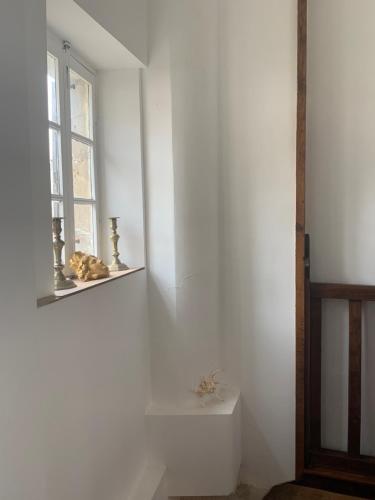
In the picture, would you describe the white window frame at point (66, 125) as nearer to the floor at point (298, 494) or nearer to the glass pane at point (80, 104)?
the glass pane at point (80, 104)

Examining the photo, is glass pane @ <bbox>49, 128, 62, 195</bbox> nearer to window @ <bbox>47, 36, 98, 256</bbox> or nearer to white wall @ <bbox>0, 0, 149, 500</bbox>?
window @ <bbox>47, 36, 98, 256</bbox>

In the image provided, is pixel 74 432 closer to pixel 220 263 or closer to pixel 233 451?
pixel 233 451

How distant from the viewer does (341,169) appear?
6.82 ft

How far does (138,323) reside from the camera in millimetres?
1993

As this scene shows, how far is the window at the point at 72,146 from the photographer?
5.55 ft

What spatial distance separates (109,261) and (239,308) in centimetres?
69

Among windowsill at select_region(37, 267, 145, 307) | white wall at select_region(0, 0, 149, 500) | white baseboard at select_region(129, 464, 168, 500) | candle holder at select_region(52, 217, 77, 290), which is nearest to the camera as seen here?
white wall at select_region(0, 0, 149, 500)

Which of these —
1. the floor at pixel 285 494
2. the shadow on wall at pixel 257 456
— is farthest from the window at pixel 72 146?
the floor at pixel 285 494

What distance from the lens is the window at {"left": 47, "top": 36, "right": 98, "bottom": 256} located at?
1.69 meters

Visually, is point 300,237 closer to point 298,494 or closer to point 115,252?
point 115,252

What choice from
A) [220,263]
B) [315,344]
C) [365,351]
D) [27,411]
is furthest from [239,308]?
[27,411]

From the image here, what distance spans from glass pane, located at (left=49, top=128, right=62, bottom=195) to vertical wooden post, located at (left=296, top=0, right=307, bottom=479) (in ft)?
3.39

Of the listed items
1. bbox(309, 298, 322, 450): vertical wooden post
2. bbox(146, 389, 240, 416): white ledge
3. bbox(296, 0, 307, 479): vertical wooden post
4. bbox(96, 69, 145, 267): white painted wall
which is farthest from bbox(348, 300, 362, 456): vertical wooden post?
bbox(96, 69, 145, 267): white painted wall

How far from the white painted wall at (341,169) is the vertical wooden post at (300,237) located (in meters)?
0.19
